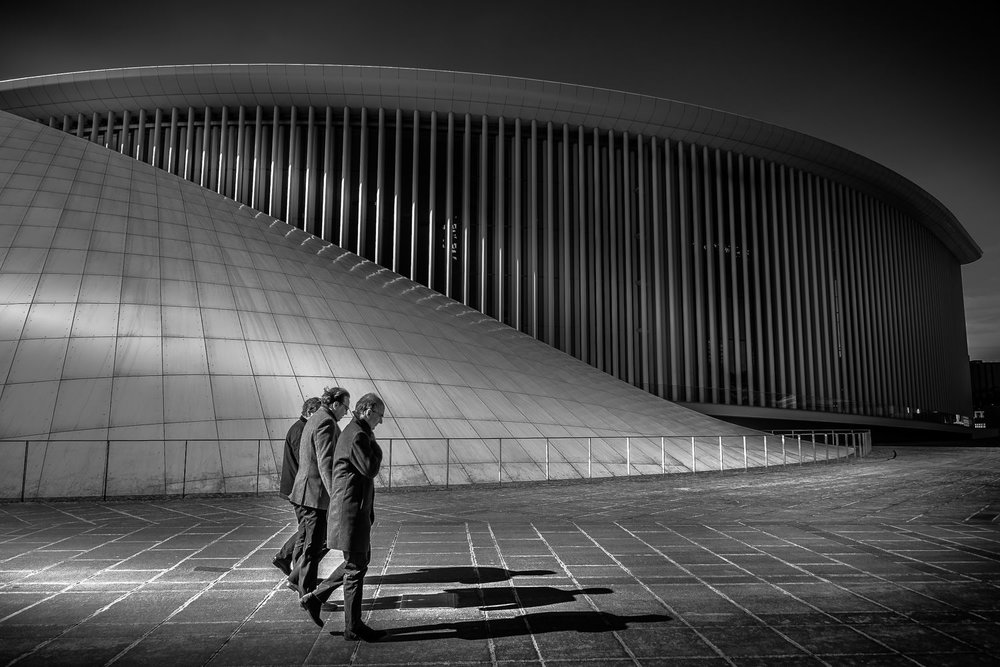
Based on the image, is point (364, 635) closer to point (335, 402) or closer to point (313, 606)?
point (313, 606)

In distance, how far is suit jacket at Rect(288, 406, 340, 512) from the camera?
5.00 m

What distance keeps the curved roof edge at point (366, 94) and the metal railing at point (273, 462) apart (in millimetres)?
20531

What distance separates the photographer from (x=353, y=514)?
177 inches

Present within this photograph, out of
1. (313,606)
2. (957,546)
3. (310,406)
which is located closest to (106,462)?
(310,406)

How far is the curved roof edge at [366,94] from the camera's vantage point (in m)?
31.3

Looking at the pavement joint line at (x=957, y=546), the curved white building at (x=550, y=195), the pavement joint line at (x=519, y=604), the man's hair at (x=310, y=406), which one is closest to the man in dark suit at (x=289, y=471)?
the man's hair at (x=310, y=406)

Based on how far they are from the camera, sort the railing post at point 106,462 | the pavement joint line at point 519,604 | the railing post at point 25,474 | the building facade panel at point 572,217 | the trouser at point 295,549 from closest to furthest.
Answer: the pavement joint line at point 519,604 → the trouser at point 295,549 → the railing post at point 25,474 → the railing post at point 106,462 → the building facade panel at point 572,217

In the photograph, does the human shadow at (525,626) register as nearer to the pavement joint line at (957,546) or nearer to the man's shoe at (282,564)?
the man's shoe at (282,564)

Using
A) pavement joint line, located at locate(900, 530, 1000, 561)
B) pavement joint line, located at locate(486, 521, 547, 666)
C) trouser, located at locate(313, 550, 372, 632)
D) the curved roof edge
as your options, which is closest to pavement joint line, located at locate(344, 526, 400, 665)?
trouser, located at locate(313, 550, 372, 632)

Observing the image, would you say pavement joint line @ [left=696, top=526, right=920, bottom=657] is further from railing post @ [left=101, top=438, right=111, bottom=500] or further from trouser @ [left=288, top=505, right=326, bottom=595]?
railing post @ [left=101, top=438, right=111, bottom=500]

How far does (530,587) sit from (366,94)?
98.6 ft

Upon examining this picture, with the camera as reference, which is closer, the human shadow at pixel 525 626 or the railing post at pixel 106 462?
the human shadow at pixel 525 626

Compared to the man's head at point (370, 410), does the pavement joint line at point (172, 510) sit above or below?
below

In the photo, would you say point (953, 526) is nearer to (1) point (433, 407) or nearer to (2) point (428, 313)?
(1) point (433, 407)
